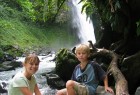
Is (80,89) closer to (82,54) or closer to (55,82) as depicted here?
(82,54)

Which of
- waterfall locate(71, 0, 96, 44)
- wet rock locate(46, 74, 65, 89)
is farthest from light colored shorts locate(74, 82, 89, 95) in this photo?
waterfall locate(71, 0, 96, 44)

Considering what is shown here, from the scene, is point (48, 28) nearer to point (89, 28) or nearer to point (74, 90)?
point (89, 28)

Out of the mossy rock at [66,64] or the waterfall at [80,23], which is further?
the waterfall at [80,23]

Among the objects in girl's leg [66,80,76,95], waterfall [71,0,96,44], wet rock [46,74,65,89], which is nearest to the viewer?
girl's leg [66,80,76,95]

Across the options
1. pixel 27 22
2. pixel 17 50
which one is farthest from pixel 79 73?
pixel 27 22

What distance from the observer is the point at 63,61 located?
11039 mm

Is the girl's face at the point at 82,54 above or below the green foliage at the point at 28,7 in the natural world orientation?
below

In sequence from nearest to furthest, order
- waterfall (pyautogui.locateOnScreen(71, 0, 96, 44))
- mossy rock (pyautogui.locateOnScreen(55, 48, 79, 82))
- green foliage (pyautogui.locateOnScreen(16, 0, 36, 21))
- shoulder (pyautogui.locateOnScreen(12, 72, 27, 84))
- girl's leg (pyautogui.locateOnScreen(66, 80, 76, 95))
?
1. shoulder (pyautogui.locateOnScreen(12, 72, 27, 84))
2. girl's leg (pyautogui.locateOnScreen(66, 80, 76, 95))
3. mossy rock (pyautogui.locateOnScreen(55, 48, 79, 82))
4. green foliage (pyautogui.locateOnScreen(16, 0, 36, 21))
5. waterfall (pyautogui.locateOnScreen(71, 0, 96, 44))

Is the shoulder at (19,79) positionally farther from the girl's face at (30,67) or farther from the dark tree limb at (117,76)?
the dark tree limb at (117,76)

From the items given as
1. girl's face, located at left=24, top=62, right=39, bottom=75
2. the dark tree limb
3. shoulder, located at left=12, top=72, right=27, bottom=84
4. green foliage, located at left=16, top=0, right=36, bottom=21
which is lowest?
the dark tree limb

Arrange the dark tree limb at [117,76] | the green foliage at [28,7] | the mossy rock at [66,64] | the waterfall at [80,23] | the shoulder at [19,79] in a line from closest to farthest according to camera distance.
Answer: the shoulder at [19,79], the dark tree limb at [117,76], the mossy rock at [66,64], the green foliage at [28,7], the waterfall at [80,23]

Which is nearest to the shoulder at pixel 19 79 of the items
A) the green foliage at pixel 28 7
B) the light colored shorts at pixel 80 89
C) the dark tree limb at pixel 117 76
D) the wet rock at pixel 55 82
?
the light colored shorts at pixel 80 89

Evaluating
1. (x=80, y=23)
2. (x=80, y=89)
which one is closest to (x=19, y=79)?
(x=80, y=89)

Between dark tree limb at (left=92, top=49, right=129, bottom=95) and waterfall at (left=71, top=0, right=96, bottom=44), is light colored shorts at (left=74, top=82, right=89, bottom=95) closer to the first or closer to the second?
dark tree limb at (left=92, top=49, right=129, bottom=95)
